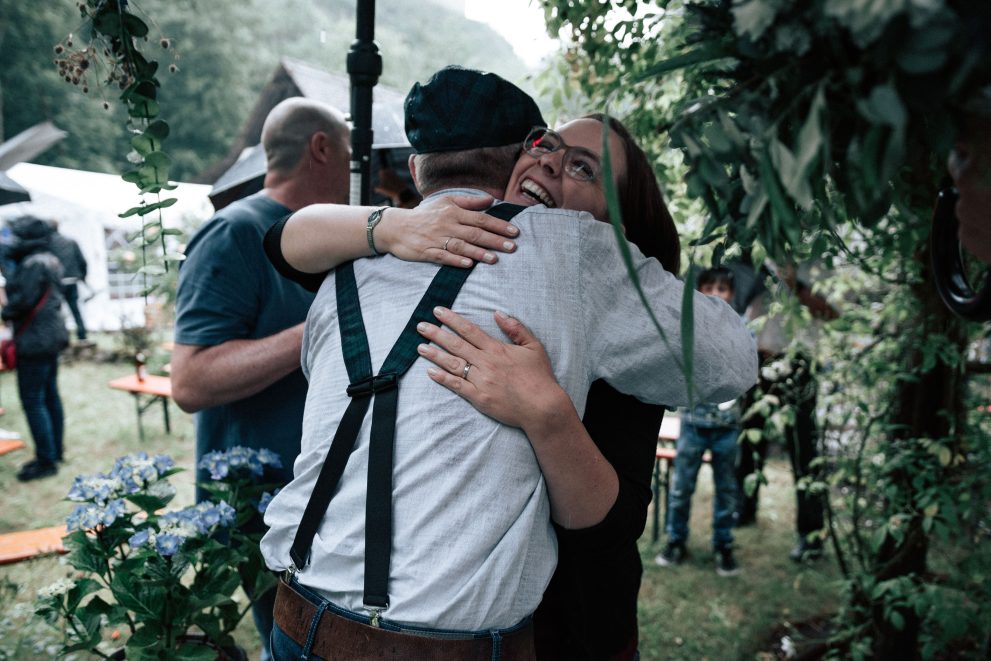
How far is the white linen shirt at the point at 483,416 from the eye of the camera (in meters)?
1.07

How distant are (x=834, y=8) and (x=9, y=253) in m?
8.37

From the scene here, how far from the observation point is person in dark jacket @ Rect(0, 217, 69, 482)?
253 inches

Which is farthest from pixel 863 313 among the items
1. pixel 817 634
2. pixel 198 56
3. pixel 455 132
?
pixel 198 56

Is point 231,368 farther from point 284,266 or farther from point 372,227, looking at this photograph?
point 372,227

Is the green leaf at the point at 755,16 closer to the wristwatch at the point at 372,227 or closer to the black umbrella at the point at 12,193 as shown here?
the wristwatch at the point at 372,227

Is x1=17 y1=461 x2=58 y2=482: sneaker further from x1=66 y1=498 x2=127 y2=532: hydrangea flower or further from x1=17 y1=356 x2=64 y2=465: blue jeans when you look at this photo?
x1=66 y1=498 x2=127 y2=532: hydrangea flower

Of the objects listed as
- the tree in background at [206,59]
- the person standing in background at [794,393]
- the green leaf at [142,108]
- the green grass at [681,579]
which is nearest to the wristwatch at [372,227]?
the green leaf at [142,108]

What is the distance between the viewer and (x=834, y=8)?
1.84 feet

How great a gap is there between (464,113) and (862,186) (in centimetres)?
87

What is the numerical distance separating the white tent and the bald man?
12.1m

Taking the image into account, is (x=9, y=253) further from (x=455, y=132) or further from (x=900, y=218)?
(x=900, y=218)

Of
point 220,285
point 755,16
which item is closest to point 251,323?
point 220,285

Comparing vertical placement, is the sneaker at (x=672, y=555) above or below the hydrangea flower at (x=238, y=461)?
below

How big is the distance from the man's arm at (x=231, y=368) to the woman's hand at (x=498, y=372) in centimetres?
109
